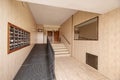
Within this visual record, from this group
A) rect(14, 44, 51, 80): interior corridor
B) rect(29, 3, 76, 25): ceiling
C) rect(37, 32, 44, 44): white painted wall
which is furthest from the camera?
rect(37, 32, 44, 44): white painted wall

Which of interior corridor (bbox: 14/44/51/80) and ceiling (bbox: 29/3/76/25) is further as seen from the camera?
ceiling (bbox: 29/3/76/25)

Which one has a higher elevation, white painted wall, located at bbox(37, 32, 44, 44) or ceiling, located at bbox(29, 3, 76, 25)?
ceiling, located at bbox(29, 3, 76, 25)

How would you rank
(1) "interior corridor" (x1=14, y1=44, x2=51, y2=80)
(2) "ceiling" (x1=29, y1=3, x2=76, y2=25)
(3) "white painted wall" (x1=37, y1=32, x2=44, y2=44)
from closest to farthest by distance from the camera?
(1) "interior corridor" (x1=14, y1=44, x2=51, y2=80) → (2) "ceiling" (x1=29, y1=3, x2=76, y2=25) → (3) "white painted wall" (x1=37, y1=32, x2=44, y2=44)

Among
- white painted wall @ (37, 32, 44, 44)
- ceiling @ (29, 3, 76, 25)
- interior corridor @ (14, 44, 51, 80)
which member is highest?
ceiling @ (29, 3, 76, 25)

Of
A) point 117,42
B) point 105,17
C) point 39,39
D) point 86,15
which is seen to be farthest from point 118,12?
point 39,39

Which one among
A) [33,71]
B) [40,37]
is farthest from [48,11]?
[40,37]

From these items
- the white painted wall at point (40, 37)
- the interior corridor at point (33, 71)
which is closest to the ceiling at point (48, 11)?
the interior corridor at point (33, 71)

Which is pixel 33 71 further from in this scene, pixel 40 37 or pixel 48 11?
pixel 40 37

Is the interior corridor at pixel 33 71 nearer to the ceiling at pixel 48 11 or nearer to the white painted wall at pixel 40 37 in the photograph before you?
the ceiling at pixel 48 11

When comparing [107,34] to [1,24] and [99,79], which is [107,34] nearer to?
[99,79]

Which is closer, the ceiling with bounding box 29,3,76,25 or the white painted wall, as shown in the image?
the ceiling with bounding box 29,3,76,25

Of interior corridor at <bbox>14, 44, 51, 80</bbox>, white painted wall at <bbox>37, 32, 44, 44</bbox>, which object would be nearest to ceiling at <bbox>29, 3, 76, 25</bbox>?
interior corridor at <bbox>14, 44, 51, 80</bbox>

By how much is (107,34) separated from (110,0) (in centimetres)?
113

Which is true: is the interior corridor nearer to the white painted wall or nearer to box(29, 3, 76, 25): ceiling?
box(29, 3, 76, 25): ceiling
